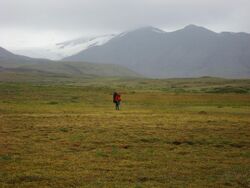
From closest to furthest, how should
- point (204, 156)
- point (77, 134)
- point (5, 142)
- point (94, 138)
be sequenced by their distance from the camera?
point (204, 156)
point (5, 142)
point (94, 138)
point (77, 134)

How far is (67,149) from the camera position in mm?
19531

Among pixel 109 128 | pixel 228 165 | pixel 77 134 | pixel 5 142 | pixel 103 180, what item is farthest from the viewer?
pixel 109 128

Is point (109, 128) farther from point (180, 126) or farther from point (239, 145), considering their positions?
point (239, 145)

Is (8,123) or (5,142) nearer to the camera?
(5,142)

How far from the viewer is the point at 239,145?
71.1 ft

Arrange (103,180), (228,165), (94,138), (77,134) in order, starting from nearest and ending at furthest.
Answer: (103,180) < (228,165) < (94,138) < (77,134)

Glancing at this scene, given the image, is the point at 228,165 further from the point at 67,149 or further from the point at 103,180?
the point at 67,149

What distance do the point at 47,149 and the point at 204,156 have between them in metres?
7.60

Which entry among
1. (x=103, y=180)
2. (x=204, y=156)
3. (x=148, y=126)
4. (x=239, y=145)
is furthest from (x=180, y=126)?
(x=103, y=180)

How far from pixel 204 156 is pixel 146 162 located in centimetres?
325

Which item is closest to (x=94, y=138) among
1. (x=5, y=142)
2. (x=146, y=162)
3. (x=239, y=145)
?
(x=5, y=142)

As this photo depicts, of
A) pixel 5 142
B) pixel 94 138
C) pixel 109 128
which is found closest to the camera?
pixel 5 142

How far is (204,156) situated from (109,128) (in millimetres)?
9828

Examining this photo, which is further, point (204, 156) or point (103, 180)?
point (204, 156)
